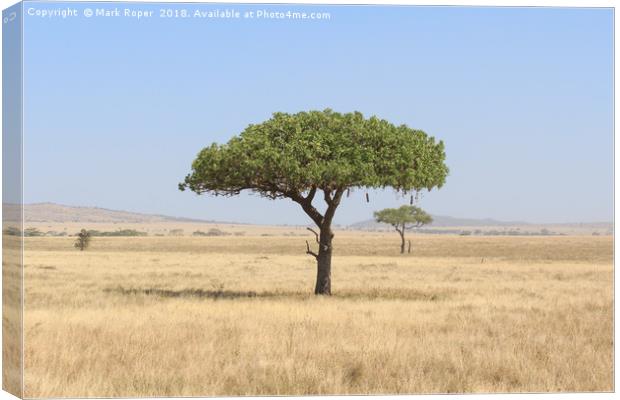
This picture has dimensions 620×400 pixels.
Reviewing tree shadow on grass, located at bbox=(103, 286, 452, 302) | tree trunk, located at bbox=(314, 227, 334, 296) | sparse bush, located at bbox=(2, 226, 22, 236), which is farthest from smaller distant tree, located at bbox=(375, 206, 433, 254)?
sparse bush, located at bbox=(2, 226, 22, 236)

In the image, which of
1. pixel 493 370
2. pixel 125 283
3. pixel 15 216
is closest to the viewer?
pixel 15 216

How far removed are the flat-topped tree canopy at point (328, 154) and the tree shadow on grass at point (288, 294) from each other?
12.9 feet

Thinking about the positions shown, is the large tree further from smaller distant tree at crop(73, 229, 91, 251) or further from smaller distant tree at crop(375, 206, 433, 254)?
smaller distant tree at crop(375, 206, 433, 254)

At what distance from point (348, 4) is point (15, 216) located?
5.96 meters

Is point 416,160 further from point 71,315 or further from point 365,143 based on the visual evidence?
point 71,315

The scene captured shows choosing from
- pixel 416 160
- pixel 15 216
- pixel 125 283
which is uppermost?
pixel 416 160

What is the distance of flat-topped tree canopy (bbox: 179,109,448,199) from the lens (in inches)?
1041

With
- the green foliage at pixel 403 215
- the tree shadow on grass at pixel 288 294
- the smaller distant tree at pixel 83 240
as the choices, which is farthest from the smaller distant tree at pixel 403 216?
the tree shadow on grass at pixel 288 294

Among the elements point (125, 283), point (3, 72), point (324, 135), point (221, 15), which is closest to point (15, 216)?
point (3, 72)

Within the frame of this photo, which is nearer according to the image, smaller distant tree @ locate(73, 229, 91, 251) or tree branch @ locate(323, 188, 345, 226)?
tree branch @ locate(323, 188, 345, 226)

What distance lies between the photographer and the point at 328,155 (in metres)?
26.9

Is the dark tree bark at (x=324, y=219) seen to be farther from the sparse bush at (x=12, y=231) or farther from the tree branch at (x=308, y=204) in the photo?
the sparse bush at (x=12, y=231)

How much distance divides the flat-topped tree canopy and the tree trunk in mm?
1850

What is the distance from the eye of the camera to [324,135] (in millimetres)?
26641
